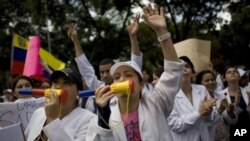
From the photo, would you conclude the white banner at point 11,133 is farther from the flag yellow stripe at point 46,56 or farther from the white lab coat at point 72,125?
the flag yellow stripe at point 46,56

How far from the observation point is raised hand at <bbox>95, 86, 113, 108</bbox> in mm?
2811

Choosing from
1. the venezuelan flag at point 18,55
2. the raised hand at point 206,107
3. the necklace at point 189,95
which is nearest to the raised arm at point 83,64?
the necklace at point 189,95

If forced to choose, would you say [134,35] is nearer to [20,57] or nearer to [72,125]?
[72,125]

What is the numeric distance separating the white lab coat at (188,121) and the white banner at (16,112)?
1423mm

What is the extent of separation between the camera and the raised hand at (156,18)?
3091 mm

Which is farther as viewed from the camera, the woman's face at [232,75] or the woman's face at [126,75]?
the woman's face at [232,75]

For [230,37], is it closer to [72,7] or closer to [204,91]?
[72,7]

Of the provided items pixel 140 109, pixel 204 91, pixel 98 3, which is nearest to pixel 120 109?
pixel 140 109

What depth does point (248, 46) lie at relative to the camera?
17.4 meters

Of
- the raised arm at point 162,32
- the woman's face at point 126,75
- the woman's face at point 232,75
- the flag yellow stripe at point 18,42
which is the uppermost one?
the flag yellow stripe at point 18,42

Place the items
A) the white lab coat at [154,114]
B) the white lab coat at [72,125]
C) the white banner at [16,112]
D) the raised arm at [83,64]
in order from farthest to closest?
the raised arm at [83,64]
the white banner at [16,112]
the white lab coat at [72,125]
the white lab coat at [154,114]

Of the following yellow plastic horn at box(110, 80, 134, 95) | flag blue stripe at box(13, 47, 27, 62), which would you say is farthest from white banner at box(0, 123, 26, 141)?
flag blue stripe at box(13, 47, 27, 62)

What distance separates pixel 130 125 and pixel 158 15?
31.6 inches

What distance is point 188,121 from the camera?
13.5 ft
